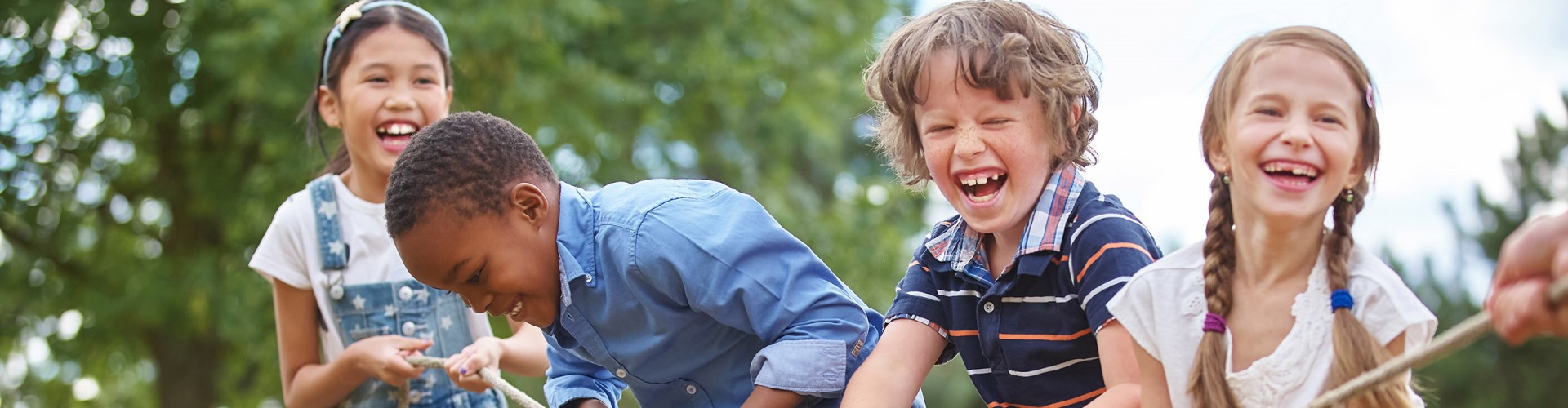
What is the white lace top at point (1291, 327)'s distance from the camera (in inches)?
76.3

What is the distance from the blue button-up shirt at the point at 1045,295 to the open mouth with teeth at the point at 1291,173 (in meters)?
0.39

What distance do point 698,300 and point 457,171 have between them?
52cm

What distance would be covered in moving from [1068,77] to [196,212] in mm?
8758

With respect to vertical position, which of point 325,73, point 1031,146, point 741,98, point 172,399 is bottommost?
point 172,399

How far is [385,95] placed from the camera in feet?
12.2

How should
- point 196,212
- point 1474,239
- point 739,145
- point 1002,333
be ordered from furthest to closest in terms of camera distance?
point 1474,239, point 739,145, point 196,212, point 1002,333

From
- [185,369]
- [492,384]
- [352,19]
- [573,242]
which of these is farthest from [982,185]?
[185,369]

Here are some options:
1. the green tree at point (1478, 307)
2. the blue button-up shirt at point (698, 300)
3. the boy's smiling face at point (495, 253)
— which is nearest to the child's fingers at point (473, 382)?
the blue button-up shirt at point (698, 300)

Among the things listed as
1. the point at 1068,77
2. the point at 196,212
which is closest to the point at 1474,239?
the point at 196,212

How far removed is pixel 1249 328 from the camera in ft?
6.86

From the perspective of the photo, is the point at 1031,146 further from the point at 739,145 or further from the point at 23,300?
the point at 23,300

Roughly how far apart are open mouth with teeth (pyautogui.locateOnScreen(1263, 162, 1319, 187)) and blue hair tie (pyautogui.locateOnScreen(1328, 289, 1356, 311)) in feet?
0.53

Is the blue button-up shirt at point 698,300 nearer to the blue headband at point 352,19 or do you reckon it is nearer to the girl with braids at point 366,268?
the girl with braids at point 366,268

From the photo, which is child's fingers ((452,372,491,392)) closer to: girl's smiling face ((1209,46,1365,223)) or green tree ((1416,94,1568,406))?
girl's smiling face ((1209,46,1365,223))
